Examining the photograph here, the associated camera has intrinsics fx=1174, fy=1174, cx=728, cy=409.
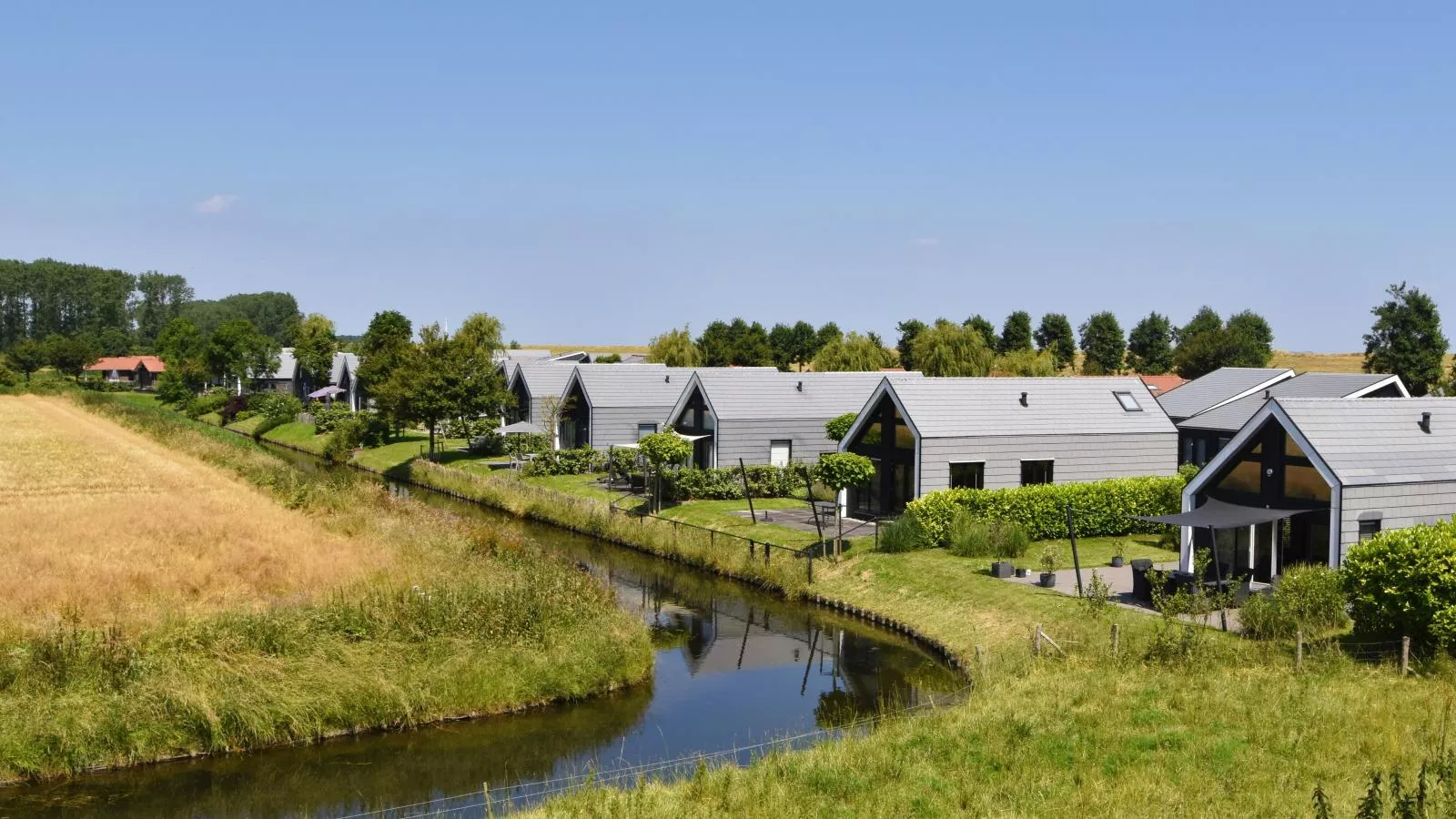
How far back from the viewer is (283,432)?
7181 cm

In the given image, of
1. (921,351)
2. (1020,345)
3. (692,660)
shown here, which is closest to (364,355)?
(921,351)

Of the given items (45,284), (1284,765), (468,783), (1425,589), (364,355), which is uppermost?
(45,284)

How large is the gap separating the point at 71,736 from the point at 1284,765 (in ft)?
49.9

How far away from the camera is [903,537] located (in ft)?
94.5

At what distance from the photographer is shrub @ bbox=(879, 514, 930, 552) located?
94.4ft

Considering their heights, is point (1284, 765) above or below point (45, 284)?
below

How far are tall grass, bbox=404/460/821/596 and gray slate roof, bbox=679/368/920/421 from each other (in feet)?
24.5

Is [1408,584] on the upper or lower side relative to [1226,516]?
lower

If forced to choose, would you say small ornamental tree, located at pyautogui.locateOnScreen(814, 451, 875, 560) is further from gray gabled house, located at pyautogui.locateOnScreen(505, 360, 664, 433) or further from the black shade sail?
gray gabled house, located at pyautogui.locateOnScreen(505, 360, 664, 433)

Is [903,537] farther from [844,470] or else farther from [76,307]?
[76,307]

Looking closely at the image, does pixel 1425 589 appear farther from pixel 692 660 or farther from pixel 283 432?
pixel 283 432

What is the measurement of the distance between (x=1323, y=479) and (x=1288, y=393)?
20007 millimetres

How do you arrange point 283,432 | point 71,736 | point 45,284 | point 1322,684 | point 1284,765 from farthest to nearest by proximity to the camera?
point 45,284, point 283,432, point 1322,684, point 71,736, point 1284,765

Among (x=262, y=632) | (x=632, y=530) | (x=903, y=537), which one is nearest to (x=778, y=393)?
(x=632, y=530)
